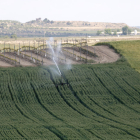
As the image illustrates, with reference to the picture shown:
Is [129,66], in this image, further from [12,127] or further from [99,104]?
[12,127]

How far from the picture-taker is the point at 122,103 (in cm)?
4016

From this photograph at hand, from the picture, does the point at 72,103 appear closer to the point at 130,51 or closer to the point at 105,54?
the point at 105,54

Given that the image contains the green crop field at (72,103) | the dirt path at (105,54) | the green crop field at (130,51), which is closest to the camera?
the green crop field at (72,103)

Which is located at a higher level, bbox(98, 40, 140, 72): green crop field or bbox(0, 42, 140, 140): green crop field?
bbox(98, 40, 140, 72): green crop field

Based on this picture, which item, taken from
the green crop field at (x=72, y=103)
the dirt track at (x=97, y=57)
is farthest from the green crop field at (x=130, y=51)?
the green crop field at (x=72, y=103)

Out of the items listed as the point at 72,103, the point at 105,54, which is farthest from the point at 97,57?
the point at 72,103

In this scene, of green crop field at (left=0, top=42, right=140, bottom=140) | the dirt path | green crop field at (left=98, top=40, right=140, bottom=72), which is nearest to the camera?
green crop field at (left=0, top=42, right=140, bottom=140)

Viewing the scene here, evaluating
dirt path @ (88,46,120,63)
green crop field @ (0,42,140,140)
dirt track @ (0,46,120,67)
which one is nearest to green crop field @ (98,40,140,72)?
dirt path @ (88,46,120,63)

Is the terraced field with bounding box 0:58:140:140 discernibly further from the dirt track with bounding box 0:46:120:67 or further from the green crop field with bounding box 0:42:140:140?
the dirt track with bounding box 0:46:120:67

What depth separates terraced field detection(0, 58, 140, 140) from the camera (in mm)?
27625

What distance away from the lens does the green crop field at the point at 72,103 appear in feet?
90.3

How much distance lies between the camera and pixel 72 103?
1533 inches

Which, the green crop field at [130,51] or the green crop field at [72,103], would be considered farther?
the green crop field at [130,51]

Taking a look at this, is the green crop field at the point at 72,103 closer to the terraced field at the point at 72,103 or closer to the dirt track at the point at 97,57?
the terraced field at the point at 72,103
